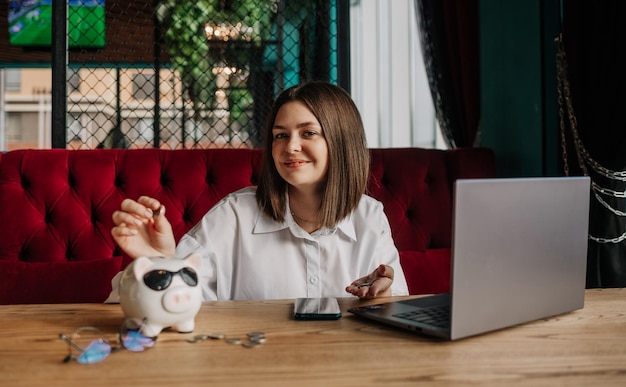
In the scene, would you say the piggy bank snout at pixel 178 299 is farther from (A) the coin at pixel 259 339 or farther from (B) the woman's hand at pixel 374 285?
(B) the woman's hand at pixel 374 285

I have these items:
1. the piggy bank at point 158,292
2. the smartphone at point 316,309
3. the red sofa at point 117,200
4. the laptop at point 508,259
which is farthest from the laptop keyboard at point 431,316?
the red sofa at point 117,200

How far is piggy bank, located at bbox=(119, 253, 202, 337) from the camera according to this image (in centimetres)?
75

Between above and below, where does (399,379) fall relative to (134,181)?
below

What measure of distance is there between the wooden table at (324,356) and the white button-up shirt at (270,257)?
49 cm

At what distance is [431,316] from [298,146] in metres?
0.62

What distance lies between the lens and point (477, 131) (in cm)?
242

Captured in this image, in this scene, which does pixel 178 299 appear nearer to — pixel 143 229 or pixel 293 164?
pixel 143 229

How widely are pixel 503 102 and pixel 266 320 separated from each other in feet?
5.33

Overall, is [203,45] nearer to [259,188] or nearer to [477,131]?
[477,131]

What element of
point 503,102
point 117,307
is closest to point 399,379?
point 117,307

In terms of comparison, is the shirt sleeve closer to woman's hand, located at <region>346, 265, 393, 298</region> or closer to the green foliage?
woman's hand, located at <region>346, 265, 393, 298</region>

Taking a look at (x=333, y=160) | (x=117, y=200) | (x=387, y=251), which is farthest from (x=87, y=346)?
(x=117, y=200)

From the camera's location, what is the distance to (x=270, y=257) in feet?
4.70

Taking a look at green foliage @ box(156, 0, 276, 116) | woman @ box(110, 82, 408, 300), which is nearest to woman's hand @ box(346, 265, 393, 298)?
woman @ box(110, 82, 408, 300)
